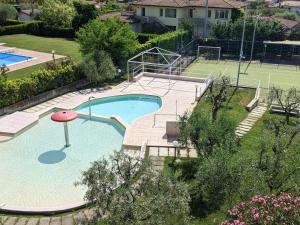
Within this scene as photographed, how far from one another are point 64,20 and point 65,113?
37754mm

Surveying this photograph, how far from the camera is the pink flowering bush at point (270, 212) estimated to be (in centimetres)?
927

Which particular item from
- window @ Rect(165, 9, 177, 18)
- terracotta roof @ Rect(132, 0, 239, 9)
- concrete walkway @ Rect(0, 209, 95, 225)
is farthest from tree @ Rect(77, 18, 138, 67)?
window @ Rect(165, 9, 177, 18)

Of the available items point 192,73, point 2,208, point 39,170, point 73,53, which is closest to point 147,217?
point 2,208

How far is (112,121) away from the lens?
2517cm

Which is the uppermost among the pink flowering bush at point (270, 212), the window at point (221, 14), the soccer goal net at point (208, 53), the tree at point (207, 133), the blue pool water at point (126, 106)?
the window at point (221, 14)

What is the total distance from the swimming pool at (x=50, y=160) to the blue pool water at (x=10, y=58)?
1798 centimetres

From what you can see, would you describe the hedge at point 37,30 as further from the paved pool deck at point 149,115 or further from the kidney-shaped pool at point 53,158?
the kidney-shaped pool at point 53,158

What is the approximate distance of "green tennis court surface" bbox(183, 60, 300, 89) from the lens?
35406mm

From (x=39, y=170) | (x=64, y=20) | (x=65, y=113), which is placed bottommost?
(x=39, y=170)

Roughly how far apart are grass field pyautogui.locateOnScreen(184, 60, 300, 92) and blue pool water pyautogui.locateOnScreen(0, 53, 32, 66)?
64.4 ft

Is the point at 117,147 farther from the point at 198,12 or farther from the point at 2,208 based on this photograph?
the point at 198,12

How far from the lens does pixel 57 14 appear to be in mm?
54344

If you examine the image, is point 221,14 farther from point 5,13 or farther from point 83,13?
point 5,13

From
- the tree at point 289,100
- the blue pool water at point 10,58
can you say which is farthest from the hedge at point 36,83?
the tree at point 289,100
